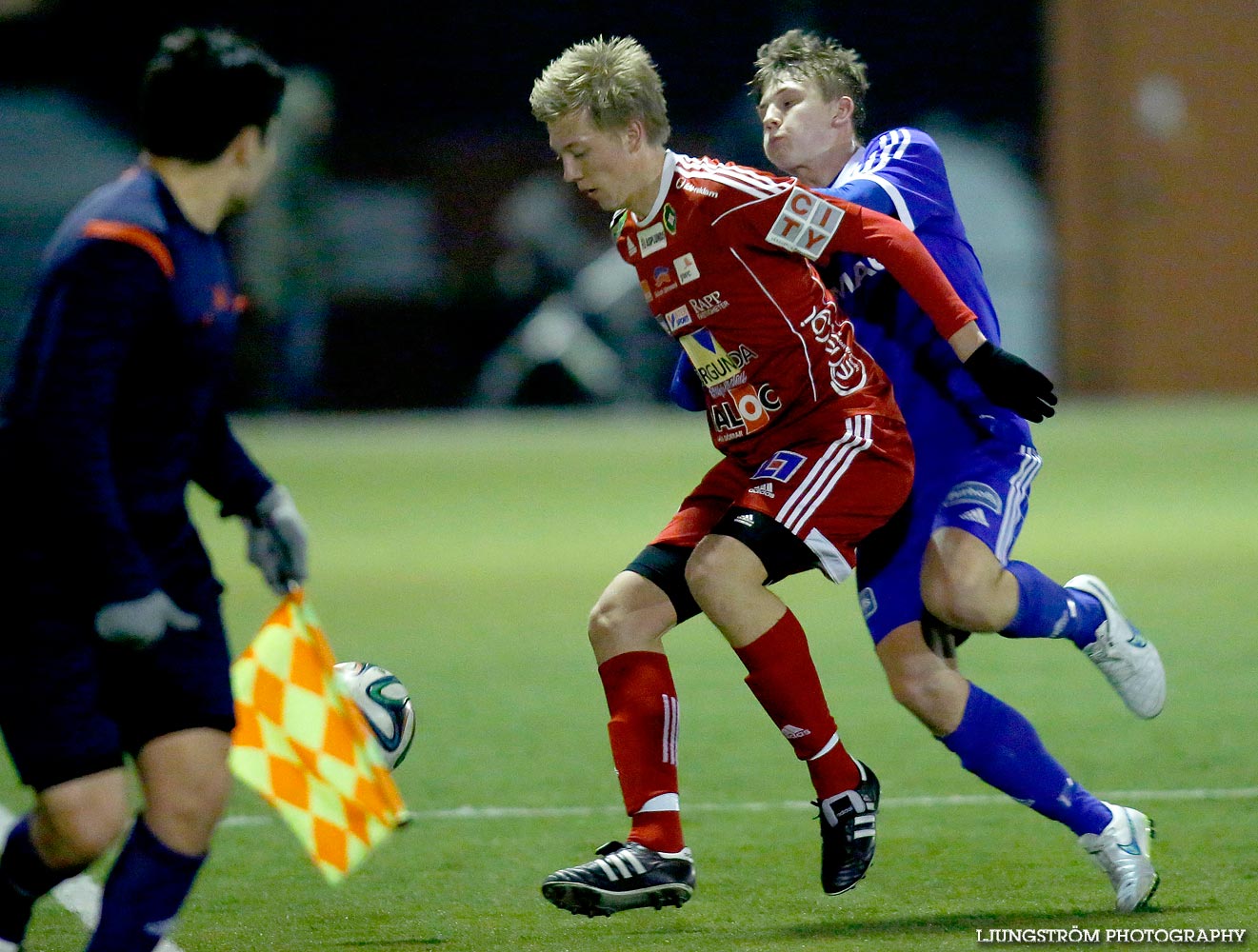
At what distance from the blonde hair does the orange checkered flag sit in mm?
1906

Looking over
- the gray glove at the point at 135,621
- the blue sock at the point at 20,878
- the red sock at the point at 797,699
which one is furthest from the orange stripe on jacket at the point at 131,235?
the red sock at the point at 797,699

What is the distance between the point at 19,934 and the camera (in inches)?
134

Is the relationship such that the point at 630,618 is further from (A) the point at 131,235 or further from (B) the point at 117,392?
(A) the point at 131,235

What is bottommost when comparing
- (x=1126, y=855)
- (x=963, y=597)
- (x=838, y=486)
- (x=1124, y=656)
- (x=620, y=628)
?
(x=1126, y=855)

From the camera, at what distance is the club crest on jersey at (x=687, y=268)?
13.1 feet

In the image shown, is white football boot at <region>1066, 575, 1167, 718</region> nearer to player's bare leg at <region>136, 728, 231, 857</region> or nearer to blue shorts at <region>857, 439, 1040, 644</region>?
blue shorts at <region>857, 439, 1040, 644</region>

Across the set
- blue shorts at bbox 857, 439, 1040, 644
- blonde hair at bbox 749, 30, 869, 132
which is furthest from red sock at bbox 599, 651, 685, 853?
blonde hair at bbox 749, 30, 869, 132

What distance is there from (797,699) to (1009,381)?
0.83 metres

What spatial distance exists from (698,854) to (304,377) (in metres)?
16.1

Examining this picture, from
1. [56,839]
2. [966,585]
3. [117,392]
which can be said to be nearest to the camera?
[117,392]

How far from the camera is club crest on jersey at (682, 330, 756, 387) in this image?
408 cm

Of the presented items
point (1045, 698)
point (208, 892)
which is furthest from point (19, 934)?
point (1045, 698)

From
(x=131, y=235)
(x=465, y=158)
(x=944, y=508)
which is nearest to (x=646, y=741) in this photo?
(x=944, y=508)

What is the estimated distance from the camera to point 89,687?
3035 millimetres
